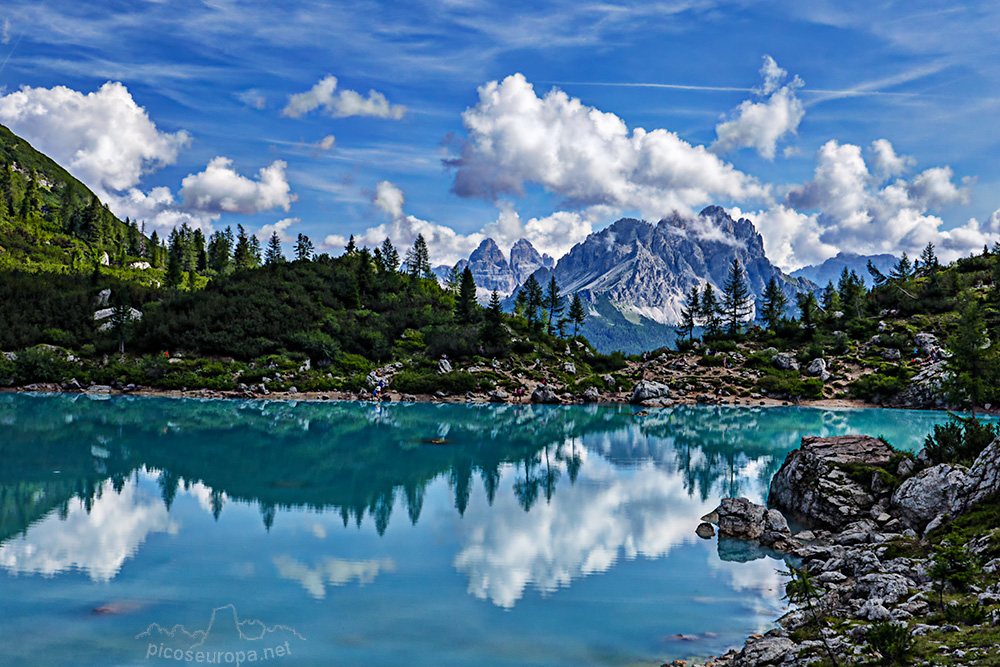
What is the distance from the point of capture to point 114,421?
150ft

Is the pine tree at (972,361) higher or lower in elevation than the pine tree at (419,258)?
lower

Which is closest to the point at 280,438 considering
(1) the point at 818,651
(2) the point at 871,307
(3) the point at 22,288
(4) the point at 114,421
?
(4) the point at 114,421

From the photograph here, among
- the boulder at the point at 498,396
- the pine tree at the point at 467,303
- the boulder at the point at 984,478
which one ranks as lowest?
the boulder at the point at 498,396

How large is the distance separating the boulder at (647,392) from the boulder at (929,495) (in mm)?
55280

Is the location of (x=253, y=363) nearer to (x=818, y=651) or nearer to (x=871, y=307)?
(x=818, y=651)

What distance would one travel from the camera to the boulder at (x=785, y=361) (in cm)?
8362

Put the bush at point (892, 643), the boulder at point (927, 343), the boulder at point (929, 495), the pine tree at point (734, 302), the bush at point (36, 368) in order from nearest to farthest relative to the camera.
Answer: the bush at point (892, 643) < the boulder at point (929, 495) < the bush at point (36, 368) < the boulder at point (927, 343) < the pine tree at point (734, 302)

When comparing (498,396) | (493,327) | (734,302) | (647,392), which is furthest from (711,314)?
(498,396)

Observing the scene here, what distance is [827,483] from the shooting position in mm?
22344

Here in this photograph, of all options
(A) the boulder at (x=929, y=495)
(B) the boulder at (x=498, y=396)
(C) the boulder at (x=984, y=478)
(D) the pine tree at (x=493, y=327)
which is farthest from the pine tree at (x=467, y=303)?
(C) the boulder at (x=984, y=478)

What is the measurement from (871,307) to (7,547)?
116945 millimetres

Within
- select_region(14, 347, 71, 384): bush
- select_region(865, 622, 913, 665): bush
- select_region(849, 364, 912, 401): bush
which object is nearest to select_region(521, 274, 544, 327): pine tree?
select_region(849, 364, 912, 401): bush

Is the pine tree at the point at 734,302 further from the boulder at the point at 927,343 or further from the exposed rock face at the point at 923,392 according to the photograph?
the exposed rock face at the point at 923,392

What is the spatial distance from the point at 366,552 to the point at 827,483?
16933 millimetres
